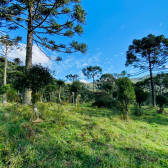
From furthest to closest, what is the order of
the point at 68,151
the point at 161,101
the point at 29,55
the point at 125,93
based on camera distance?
the point at 161,101 < the point at 125,93 < the point at 29,55 < the point at 68,151

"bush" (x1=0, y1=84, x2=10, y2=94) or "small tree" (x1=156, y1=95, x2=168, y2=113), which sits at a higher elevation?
"bush" (x1=0, y1=84, x2=10, y2=94)

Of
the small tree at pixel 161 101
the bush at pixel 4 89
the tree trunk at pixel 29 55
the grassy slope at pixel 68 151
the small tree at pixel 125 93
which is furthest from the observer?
the small tree at pixel 161 101

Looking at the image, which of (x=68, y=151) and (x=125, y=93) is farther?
(x=125, y=93)

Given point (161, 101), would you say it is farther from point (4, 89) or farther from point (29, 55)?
point (4, 89)

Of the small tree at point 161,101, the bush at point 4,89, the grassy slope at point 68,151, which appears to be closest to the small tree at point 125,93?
the grassy slope at point 68,151

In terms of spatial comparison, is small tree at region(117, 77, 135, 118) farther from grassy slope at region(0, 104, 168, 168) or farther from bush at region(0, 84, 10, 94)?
bush at region(0, 84, 10, 94)

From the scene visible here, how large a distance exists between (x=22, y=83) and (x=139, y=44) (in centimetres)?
1846

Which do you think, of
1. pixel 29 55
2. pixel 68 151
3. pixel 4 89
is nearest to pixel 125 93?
pixel 68 151

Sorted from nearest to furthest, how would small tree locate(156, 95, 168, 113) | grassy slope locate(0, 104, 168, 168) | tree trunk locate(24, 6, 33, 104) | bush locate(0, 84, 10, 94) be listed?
grassy slope locate(0, 104, 168, 168) → tree trunk locate(24, 6, 33, 104) → bush locate(0, 84, 10, 94) → small tree locate(156, 95, 168, 113)

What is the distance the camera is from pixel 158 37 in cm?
1520

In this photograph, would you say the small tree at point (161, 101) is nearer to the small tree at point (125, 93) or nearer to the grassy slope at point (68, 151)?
the small tree at point (125, 93)

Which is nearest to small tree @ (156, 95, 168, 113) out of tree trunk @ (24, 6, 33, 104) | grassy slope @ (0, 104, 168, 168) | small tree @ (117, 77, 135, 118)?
small tree @ (117, 77, 135, 118)

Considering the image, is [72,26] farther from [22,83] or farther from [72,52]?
[22,83]

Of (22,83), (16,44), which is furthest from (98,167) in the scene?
(16,44)
